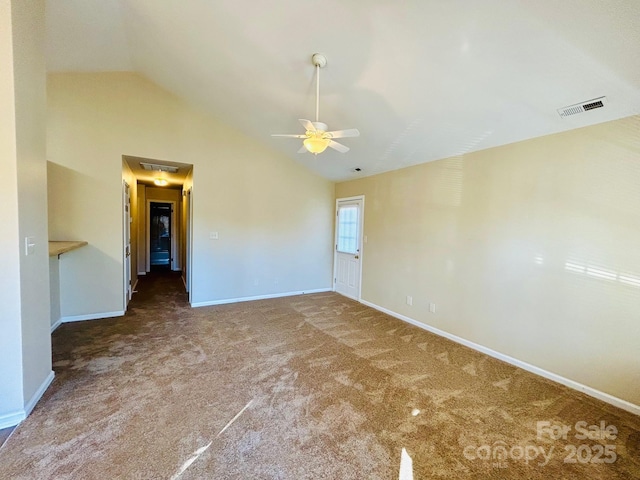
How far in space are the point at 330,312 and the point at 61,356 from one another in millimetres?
3433

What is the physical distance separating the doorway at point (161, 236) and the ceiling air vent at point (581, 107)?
29.7ft

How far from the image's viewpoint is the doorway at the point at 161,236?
27.5 ft

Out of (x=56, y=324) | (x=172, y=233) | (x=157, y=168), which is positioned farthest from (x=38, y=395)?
(x=172, y=233)

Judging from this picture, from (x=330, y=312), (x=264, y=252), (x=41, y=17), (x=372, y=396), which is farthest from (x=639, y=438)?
(x=41, y=17)

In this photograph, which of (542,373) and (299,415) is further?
(542,373)

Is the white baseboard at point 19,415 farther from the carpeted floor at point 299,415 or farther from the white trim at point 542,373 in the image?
the white trim at point 542,373

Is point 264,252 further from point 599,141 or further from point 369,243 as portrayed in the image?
point 599,141

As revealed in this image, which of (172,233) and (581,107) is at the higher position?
(581,107)

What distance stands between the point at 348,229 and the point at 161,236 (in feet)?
21.0

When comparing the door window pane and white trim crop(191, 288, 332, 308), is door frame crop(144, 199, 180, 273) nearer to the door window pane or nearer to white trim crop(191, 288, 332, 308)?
white trim crop(191, 288, 332, 308)

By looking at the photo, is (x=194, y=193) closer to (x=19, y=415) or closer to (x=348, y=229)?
(x=348, y=229)

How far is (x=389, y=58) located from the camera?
2463 millimetres

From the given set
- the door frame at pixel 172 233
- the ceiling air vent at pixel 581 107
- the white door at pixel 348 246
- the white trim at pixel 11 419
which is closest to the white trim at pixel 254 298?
the white door at pixel 348 246

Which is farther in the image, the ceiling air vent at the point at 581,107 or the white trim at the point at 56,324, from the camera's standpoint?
the white trim at the point at 56,324
